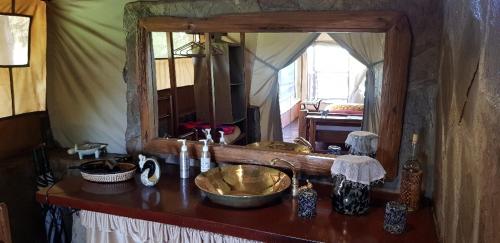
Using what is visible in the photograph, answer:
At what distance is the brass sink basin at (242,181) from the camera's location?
172cm

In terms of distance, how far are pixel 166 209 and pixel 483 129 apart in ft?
3.99

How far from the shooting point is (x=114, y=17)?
2.12m

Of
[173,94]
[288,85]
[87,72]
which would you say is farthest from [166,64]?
[288,85]

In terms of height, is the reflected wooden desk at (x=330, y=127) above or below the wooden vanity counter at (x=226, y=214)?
above

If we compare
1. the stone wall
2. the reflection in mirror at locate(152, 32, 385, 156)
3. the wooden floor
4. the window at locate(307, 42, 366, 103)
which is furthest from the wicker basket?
the stone wall

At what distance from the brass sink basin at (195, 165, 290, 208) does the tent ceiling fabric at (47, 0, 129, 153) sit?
727 mm

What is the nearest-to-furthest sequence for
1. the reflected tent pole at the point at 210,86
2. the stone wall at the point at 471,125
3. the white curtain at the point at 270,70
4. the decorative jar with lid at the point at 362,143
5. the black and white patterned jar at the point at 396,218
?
the stone wall at the point at 471,125
the black and white patterned jar at the point at 396,218
the decorative jar with lid at the point at 362,143
the white curtain at the point at 270,70
the reflected tent pole at the point at 210,86

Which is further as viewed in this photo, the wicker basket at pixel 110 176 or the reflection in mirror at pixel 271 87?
the wicker basket at pixel 110 176

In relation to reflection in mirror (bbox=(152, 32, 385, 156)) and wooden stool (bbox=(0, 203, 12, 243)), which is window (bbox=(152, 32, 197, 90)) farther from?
wooden stool (bbox=(0, 203, 12, 243))

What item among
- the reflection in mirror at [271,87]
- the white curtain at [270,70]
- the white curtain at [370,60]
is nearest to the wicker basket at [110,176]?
the reflection in mirror at [271,87]

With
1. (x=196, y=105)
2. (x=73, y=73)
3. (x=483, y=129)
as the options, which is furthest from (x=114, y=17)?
(x=483, y=129)

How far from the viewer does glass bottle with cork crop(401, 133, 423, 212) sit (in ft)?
5.05

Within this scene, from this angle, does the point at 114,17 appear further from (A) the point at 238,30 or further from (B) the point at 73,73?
(A) the point at 238,30

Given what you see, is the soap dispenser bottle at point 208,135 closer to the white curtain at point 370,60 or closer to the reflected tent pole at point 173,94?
the reflected tent pole at point 173,94
